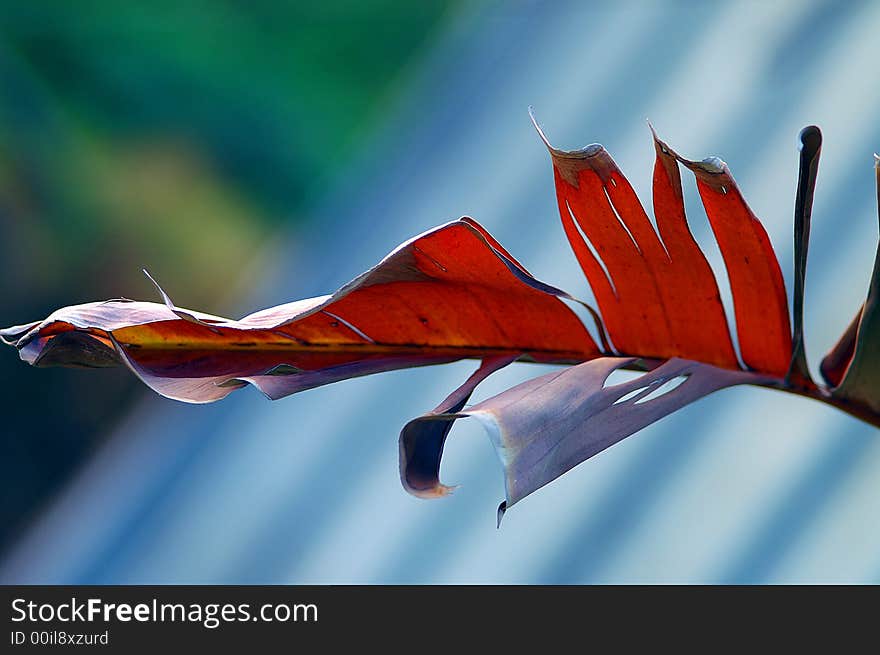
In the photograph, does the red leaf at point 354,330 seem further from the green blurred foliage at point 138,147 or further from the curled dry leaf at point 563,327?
the green blurred foliage at point 138,147

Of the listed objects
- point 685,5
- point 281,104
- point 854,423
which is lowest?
point 854,423

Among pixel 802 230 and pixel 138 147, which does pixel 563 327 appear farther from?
pixel 138 147

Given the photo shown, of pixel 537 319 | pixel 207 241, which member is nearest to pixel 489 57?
pixel 207 241

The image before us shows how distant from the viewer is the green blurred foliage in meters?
1.99

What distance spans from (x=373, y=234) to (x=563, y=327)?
1.99 meters

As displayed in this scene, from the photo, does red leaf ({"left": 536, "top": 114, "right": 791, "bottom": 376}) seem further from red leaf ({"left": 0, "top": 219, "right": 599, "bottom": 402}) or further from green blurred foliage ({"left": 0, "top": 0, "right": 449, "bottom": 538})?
green blurred foliage ({"left": 0, "top": 0, "right": 449, "bottom": 538})

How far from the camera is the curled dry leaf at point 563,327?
13.3 inches

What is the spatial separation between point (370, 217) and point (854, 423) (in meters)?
1.33

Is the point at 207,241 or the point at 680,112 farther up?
the point at 680,112

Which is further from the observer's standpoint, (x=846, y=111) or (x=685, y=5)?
(x=685, y=5)

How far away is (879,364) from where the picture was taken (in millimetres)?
365

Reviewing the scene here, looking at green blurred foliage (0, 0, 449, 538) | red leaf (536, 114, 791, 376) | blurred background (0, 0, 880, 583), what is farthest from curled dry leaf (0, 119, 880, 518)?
green blurred foliage (0, 0, 449, 538)

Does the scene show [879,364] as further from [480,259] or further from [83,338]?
[83,338]

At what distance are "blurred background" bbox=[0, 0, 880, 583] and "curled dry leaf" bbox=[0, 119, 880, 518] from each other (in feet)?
4.80
